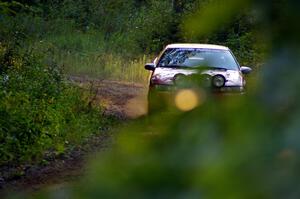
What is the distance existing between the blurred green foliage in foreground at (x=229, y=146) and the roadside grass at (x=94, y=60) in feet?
55.6

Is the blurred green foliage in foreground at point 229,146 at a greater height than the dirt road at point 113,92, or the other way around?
the blurred green foliage in foreground at point 229,146

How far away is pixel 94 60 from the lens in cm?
2109

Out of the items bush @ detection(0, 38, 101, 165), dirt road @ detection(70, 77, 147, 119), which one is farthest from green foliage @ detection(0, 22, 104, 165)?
dirt road @ detection(70, 77, 147, 119)

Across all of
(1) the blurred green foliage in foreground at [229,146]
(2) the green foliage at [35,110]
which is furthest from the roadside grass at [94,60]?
(1) the blurred green foliage in foreground at [229,146]

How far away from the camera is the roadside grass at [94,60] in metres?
20.2

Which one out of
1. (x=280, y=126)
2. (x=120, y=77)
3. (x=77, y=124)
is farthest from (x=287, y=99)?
(x=120, y=77)

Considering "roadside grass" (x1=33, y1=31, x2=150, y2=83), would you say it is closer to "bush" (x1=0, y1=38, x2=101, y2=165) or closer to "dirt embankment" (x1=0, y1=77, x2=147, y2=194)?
"dirt embankment" (x1=0, y1=77, x2=147, y2=194)

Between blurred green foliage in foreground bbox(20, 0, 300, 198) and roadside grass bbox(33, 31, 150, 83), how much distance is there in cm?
1693

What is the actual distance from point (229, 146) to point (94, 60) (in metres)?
20.0

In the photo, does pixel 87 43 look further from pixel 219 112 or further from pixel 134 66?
pixel 219 112

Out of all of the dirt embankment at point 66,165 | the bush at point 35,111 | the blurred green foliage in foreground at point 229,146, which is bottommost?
the dirt embankment at point 66,165

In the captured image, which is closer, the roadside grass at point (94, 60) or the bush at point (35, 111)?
the bush at point (35, 111)

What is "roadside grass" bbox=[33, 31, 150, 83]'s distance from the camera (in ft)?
66.4

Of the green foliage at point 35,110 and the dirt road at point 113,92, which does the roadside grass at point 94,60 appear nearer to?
the dirt road at point 113,92
